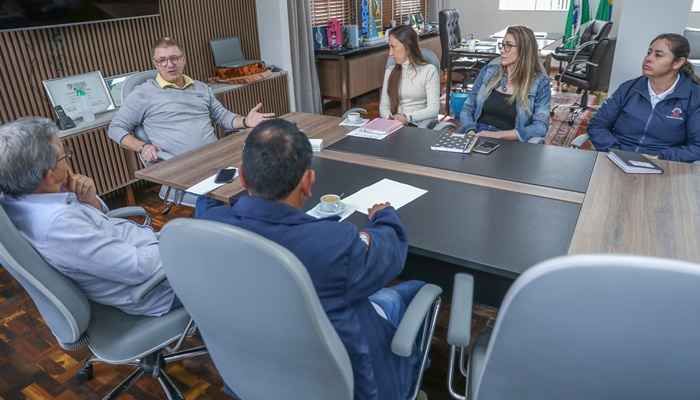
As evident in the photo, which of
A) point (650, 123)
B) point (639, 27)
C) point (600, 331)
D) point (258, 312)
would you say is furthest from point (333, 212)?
point (639, 27)

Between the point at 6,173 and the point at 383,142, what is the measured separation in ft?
5.26

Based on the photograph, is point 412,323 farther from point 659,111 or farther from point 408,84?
point 408,84

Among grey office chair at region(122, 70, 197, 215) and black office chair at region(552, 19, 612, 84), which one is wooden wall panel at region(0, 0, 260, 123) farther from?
black office chair at region(552, 19, 612, 84)

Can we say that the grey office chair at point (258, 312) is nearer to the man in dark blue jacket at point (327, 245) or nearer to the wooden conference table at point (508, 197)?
the man in dark blue jacket at point (327, 245)

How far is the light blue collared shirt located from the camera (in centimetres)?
133

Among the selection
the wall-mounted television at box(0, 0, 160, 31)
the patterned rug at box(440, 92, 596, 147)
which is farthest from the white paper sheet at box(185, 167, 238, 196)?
the patterned rug at box(440, 92, 596, 147)

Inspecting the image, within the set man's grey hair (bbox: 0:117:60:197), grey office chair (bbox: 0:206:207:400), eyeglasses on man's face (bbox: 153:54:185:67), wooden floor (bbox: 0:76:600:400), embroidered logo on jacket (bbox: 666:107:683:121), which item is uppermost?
eyeglasses on man's face (bbox: 153:54:185:67)

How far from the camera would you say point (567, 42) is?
7297 mm

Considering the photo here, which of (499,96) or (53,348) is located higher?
(499,96)

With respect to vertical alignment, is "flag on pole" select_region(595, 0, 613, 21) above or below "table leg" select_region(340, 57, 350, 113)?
above

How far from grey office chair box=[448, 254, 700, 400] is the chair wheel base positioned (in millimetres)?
1640

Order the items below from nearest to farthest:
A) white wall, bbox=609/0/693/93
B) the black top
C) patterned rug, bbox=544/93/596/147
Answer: the black top → white wall, bbox=609/0/693/93 → patterned rug, bbox=544/93/596/147

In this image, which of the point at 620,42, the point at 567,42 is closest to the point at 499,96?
the point at 620,42

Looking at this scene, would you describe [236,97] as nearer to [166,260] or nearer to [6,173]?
[6,173]
